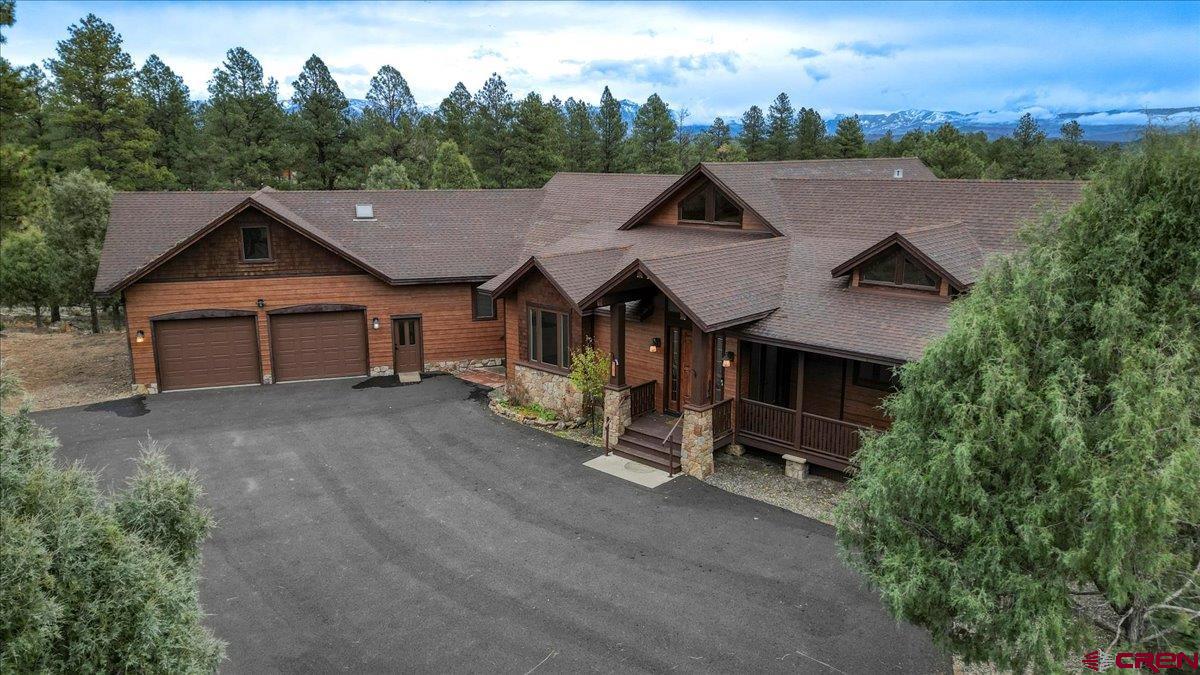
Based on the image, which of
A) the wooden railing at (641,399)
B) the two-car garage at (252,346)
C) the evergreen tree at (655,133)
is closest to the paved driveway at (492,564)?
the wooden railing at (641,399)

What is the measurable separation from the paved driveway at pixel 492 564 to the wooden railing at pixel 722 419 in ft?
3.76

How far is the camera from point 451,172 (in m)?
39.2

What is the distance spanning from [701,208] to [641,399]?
587 cm

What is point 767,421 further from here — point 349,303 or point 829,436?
point 349,303

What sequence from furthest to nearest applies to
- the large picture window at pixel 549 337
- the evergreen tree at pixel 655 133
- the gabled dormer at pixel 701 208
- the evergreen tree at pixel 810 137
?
the evergreen tree at pixel 810 137, the evergreen tree at pixel 655 133, the gabled dormer at pixel 701 208, the large picture window at pixel 549 337

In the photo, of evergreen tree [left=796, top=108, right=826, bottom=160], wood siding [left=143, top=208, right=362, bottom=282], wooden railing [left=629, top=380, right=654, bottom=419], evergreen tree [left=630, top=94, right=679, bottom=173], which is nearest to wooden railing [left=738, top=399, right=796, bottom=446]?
wooden railing [left=629, top=380, right=654, bottom=419]

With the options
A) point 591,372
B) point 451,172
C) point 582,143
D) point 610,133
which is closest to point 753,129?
point 610,133

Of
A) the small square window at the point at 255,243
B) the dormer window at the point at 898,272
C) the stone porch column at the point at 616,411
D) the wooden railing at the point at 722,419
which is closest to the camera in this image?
the dormer window at the point at 898,272

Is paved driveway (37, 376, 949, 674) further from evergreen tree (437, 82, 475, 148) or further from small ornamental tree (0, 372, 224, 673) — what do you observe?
evergreen tree (437, 82, 475, 148)

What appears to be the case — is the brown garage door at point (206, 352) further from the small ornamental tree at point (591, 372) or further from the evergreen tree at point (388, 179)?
the evergreen tree at point (388, 179)

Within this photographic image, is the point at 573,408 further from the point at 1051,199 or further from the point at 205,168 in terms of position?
the point at 205,168

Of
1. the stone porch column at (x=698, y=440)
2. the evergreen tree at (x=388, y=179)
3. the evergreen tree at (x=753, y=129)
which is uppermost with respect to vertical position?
the evergreen tree at (x=753, y=129)

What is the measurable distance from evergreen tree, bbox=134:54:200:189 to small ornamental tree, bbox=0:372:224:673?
4884 centimetres

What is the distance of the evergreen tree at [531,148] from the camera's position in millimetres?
46781
